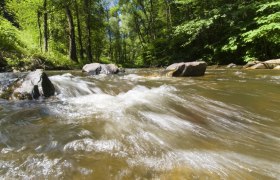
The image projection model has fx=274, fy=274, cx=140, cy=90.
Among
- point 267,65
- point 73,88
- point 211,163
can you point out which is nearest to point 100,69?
point 73,88

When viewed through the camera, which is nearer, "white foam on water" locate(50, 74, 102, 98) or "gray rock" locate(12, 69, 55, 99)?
"gray rock" locate(12, 69, 55, 99)

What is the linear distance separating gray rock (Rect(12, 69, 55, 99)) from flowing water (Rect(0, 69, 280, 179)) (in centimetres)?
46

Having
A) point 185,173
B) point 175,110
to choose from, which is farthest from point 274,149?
point 175,110

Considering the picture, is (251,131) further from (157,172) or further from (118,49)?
(118,49)

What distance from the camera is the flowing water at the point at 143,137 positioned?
9.14ft

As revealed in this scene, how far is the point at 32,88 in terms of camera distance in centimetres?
672

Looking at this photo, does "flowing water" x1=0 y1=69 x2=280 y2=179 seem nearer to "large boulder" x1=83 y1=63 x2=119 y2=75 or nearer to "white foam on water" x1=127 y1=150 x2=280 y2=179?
"white foam on water" x1=127 y1=150 x2=280 y2=179

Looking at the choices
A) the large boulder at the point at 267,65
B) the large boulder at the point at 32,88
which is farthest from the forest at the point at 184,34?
the large boulder at the point at 32,88

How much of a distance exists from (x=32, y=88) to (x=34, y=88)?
46mm

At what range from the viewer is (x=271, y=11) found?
17.6 meters

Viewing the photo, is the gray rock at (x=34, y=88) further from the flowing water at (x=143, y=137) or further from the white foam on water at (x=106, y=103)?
the white foam on water at (x=106, y=103)

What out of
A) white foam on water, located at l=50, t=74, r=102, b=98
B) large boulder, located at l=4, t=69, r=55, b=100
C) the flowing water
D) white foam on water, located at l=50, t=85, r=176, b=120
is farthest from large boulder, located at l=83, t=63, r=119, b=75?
the flowing water

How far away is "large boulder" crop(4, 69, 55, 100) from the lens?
6.59 meters

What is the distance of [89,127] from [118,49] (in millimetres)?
48785
